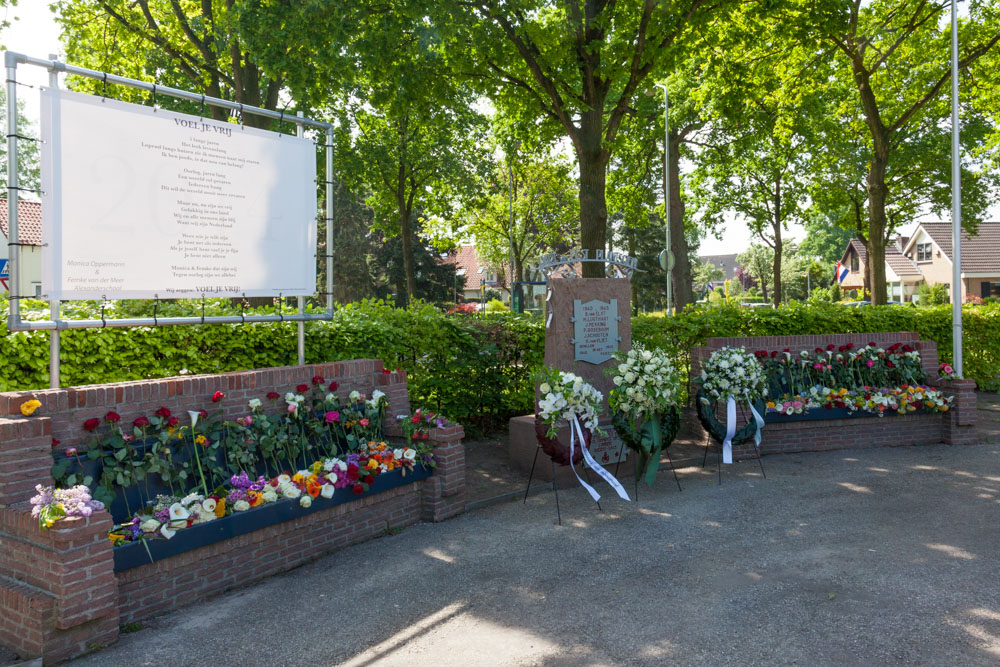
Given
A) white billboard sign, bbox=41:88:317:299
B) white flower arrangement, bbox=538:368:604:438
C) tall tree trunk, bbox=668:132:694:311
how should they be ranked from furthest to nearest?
tall tree trunk, bbox=668:132:694:311 → white flower arrangement, bbox=538:368:604:438 → white billboard sign, bbox=41:88:317:299

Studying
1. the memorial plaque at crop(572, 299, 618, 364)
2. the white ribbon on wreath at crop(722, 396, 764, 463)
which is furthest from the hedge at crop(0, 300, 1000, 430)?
the white ribbon on wreath at crop(722, 396, 764, 463)

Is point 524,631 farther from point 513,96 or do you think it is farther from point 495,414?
point 513,96

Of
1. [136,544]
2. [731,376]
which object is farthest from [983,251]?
[136,544]

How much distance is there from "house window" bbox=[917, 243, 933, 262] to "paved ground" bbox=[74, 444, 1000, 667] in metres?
56.6

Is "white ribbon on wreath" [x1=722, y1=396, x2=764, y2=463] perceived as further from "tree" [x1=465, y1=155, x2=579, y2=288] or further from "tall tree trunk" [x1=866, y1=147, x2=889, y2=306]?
"tree" [x1=465, y1=155, x2=579, y2=288]

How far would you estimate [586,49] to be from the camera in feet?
38.4

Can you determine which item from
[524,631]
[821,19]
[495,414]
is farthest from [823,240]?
[524,631]

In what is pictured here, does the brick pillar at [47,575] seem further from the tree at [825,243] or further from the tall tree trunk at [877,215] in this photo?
the tree at [825,243]

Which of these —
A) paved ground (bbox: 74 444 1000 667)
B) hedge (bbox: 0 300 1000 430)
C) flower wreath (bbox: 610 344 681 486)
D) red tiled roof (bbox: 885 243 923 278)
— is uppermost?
red tiled roof (bbox: 885 243 923 278)

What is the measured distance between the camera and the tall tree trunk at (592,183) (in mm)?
11945

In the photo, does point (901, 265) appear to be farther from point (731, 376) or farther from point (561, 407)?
point (561, 407)

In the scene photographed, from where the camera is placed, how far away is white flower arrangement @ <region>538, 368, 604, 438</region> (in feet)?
23.2

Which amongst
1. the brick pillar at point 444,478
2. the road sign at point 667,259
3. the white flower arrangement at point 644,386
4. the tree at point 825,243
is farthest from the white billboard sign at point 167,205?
the tree at point 825,243

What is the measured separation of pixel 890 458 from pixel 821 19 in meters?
7.98
